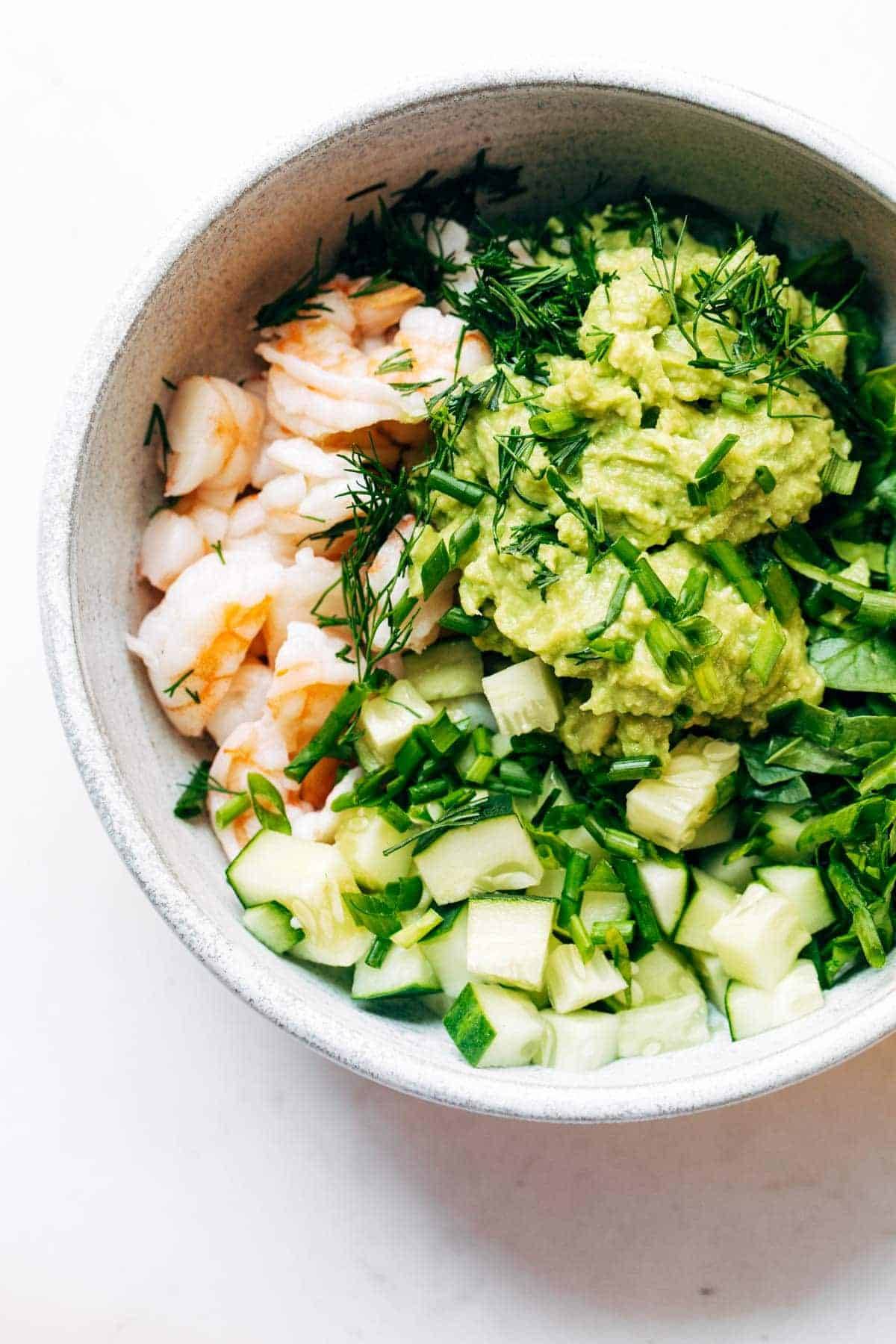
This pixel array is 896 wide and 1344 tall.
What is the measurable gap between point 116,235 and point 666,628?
124 centimetres

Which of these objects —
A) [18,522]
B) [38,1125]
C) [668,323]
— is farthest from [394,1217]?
[668,323]

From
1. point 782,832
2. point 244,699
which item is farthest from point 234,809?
point 782,832

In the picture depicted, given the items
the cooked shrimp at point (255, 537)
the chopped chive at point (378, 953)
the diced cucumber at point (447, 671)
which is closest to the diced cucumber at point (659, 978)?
the chopped chive at point (378, 953)

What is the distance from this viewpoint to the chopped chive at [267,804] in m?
1.72

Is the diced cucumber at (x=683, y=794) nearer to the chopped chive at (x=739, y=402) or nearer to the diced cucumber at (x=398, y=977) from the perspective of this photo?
the diced cucumber at (x=398, y=977)

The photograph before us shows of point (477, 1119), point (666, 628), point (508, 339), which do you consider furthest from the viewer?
point (477, 1119)

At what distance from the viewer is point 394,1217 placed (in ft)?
6.75

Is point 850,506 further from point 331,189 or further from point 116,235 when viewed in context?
point 116,235

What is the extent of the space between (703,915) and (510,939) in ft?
0.94

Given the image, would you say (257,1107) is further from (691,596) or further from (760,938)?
(691,596)

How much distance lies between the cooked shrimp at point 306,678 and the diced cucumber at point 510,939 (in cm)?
36

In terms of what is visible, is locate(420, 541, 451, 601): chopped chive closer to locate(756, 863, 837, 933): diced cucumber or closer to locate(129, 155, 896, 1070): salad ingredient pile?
locate(129, 155, 896, 1070): salad ingredient pile

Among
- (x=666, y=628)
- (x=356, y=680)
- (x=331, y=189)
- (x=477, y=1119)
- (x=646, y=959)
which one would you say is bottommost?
(x=477, y=1119)

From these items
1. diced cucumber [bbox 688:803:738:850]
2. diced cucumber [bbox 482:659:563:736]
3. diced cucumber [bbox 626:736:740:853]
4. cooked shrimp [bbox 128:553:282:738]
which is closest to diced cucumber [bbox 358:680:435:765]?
diced cucumber [bbox 482:659:563:736]
